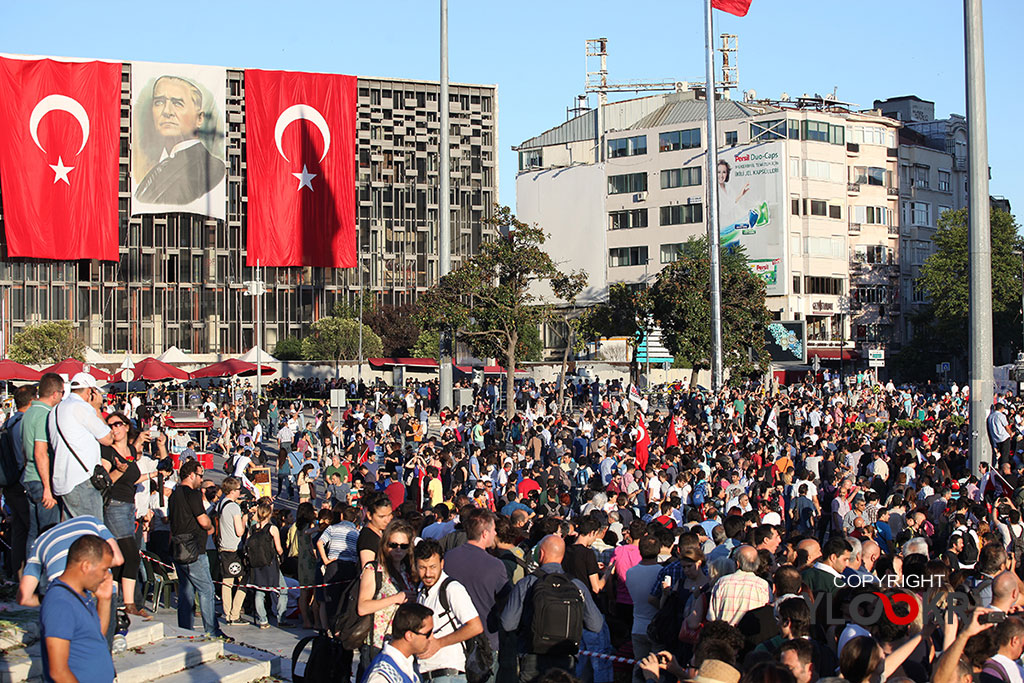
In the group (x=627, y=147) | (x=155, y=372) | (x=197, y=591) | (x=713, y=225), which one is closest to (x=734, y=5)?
(x=713, y=225)

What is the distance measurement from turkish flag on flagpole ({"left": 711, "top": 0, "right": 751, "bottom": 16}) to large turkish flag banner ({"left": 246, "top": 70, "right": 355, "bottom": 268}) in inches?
554

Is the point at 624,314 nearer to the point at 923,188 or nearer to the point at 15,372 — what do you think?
the point at 15,372

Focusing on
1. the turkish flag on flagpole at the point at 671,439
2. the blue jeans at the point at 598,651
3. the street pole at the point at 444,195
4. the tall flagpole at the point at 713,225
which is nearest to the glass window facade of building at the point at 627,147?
the tall flagpole at the point at 713,225

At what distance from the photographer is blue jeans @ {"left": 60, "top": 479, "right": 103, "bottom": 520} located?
320 inches

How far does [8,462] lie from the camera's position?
898cm

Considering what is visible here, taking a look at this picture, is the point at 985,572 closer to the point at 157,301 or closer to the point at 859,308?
the point at 859,308

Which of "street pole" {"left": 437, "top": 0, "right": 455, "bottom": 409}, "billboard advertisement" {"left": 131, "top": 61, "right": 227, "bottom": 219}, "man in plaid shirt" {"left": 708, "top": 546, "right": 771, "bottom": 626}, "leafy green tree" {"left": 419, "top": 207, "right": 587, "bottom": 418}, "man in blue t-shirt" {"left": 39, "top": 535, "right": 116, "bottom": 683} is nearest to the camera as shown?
"man in blue t-shirt" {"left": 39, "top": 535, "right": 116, "bottom": 683}

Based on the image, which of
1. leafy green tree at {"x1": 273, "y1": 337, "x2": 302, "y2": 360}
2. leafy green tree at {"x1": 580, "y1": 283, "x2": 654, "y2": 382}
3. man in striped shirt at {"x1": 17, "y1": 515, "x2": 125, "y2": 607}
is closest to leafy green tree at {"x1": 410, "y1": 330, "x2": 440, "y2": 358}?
leafy green tree at {"x1": 273, "y1": 337, "x2": 302, "y2": 360}

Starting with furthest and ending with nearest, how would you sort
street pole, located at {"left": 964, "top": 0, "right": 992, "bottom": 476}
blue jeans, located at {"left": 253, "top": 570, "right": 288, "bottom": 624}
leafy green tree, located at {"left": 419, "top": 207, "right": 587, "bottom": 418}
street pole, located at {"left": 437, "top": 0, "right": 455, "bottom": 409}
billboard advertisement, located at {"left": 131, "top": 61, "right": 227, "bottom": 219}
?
billboard advertisement, located at {"left": 131, "top": 61, "right": 227, "bottom": 219}
leafy green tree, located at {"left": 419, "top": 207, "right": 587, "bottom": 418}
street pole, located at {"left": 437, "top": 0, "right": 455, "bottom": 409}
street pole, located at {"left": 964, "top": 0, "right": 992, "bottom": 476}
blue jeans, located at {"left": 253, "top": 570, "right": 288, "bottom": 624}

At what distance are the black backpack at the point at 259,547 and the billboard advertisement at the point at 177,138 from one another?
35608 millimetres

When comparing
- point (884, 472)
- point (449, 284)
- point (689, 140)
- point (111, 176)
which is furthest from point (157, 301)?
point (884, 472)

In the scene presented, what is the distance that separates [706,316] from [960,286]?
27.0 meters

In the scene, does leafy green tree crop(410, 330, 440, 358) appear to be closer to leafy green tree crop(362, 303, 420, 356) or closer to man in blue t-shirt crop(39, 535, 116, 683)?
leafy green tree crop(362, 303, 420, 356)

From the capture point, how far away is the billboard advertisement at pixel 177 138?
43.8 metres
